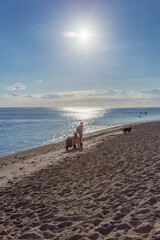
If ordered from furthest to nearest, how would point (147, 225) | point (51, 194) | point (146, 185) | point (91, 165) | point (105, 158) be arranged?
point (105, 158), point (91, 165), point (51, 194), point (146, 185), point (147, 225)

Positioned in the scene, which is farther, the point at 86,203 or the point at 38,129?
the point at 38,129

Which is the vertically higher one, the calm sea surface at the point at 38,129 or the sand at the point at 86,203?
the sand at the point at 86,203

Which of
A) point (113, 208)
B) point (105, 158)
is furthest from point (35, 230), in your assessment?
point (105, 158)

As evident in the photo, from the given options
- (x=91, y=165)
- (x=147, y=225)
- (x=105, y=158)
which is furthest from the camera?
(x=105, y=158)

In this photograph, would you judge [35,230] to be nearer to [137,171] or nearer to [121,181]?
[121,181]

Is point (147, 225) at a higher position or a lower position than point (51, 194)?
higher

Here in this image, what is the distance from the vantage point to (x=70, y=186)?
27.3ft

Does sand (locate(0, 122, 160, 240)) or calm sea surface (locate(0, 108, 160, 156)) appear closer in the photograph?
sand (locate(0, 122, 160, 240))

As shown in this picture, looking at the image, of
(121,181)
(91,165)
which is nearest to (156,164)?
(121,181)

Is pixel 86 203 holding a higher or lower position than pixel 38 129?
higher

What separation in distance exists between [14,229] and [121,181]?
375 centimetres

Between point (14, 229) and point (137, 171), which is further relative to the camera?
point (137, 171)

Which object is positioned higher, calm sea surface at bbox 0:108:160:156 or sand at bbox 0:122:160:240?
sand at bbox 0:122:160:240

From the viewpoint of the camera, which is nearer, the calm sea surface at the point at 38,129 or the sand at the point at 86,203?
the sand at the point at 86,203
